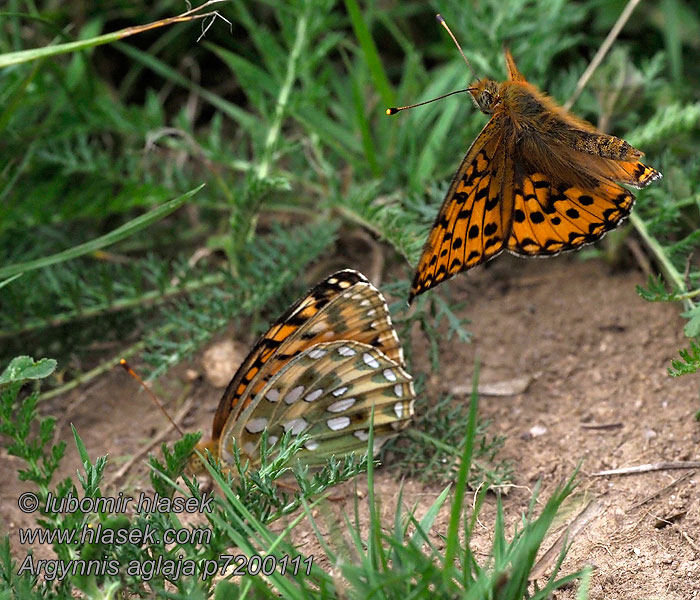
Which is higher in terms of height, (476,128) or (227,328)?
(476,128)

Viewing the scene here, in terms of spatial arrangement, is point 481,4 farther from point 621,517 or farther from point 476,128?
point 621,517

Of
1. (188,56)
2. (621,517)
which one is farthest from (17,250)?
(621,517)

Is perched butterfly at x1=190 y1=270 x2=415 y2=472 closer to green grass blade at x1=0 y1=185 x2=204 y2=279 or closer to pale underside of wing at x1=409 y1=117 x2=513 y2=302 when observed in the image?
pale underside of wing at x1=409 y1=117 x2=513 y2=302

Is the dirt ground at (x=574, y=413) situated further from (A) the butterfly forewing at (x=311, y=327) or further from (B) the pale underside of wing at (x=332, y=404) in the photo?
(A) the butterfly forewing at (x=311, y=327)

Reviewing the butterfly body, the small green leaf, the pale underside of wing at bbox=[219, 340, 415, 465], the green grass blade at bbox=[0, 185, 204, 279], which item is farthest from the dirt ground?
the green grass blade at bbox=[0, 185, 204, 279]

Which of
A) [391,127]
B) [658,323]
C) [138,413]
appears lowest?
[138,413]

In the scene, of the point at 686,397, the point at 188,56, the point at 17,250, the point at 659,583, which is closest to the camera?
the point at 659,583
